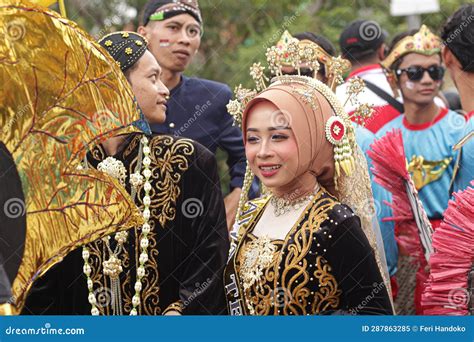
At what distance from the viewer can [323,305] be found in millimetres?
3279

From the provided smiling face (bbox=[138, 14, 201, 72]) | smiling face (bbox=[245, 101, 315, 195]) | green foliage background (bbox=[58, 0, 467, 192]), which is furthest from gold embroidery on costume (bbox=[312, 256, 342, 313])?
green foliage background (bbox=[58, 0, 467, 192])

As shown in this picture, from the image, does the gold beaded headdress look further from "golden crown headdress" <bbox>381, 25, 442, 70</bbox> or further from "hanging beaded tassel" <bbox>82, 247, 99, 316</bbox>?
"golden crown headdress" <bbox>381, 25, 442, 70</bbox>

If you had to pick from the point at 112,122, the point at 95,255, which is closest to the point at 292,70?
the point at 95,255

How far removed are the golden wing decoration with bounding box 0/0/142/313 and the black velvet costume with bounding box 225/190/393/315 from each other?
34.2 inches

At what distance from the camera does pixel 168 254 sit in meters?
3.64

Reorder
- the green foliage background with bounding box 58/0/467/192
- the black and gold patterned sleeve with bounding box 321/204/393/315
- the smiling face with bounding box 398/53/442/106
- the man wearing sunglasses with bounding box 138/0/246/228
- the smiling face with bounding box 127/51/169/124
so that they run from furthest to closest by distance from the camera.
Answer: the green foliage background with bounding box 58/0/467/192 → the smiling face with bounding box 398/53/442/106 → the man wearing sunglasses with bounding box 138/0/246/228 → the smiling face with bounding box 127/51/169/124 → the black and gold patterned sleeve with bounding box 321/204/393/315

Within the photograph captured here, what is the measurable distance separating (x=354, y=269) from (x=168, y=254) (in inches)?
30.6

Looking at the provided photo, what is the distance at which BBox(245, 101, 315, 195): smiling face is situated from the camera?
334 centimetres

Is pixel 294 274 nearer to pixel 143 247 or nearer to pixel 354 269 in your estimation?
pixel 354 269

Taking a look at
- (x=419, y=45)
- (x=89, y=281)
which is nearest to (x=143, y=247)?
(x=89, y=281)

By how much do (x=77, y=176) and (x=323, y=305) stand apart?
115 cm

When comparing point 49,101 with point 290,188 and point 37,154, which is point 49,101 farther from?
point 290,188

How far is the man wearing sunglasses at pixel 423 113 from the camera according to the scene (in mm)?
5047

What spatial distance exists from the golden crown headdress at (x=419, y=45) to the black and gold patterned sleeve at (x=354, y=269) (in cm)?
228
